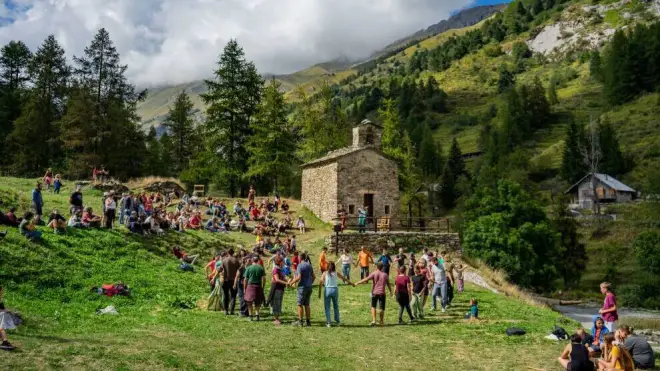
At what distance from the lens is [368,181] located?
36.5m

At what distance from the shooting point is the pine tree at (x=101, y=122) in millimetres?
46812

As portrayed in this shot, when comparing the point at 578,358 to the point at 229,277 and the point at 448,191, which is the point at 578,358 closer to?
the point at 229,277

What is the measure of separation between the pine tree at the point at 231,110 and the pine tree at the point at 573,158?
58128 mm

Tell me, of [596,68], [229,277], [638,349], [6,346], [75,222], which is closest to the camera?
[6,346]

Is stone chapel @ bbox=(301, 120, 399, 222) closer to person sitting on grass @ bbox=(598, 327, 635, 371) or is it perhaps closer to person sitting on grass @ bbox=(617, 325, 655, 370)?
person sitting on grass @ bbox=(617, 325, 655, 370)

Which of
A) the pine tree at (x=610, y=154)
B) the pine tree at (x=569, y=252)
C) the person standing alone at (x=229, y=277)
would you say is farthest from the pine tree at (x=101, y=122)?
the pine tree at (x=610, y=154)

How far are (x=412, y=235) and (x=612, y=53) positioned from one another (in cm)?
10129

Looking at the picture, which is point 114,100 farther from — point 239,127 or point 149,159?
point 239,127

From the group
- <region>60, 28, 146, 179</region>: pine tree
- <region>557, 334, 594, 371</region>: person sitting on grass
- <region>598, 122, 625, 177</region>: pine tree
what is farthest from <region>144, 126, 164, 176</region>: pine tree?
<region>598, 122, 625, 177</region>: pine tree

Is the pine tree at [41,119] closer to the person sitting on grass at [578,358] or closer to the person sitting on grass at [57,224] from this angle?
the person sitting on grass at [57,224]

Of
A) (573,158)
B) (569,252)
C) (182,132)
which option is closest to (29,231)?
(182,132)

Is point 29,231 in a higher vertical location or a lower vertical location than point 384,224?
lower

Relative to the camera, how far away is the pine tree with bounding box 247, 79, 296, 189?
4522 centimetres

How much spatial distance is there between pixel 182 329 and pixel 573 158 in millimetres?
86136
